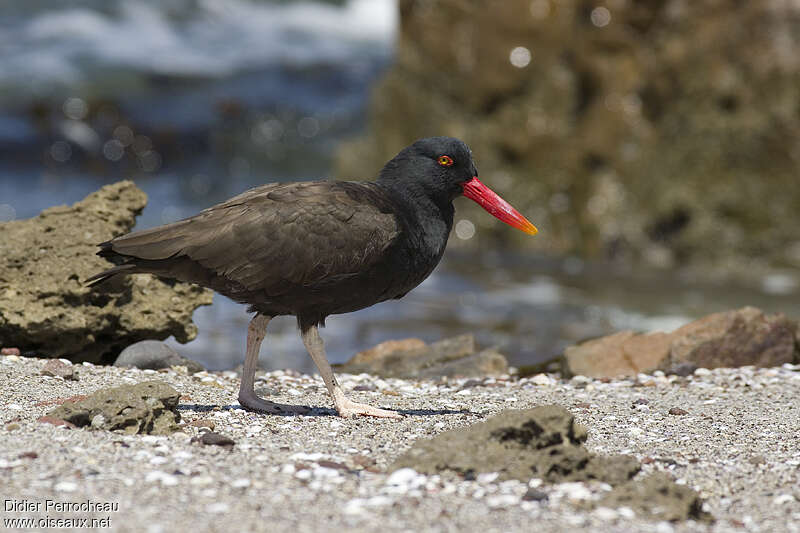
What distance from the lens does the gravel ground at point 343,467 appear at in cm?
341

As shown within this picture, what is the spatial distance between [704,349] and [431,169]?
306 cm

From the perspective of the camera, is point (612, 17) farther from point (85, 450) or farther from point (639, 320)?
point (85, 450)

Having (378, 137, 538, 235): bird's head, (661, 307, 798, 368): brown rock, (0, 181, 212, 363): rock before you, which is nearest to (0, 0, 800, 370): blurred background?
(661, 307, 798, 368): brown rock

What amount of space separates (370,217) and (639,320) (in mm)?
6935

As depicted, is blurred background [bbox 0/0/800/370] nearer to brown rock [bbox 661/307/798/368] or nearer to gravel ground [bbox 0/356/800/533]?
brown rock [bbox 661/307/798/368]

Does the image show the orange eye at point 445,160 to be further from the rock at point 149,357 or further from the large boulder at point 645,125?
the large boulder at point 645,125

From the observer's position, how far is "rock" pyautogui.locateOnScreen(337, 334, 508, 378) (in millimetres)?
7469

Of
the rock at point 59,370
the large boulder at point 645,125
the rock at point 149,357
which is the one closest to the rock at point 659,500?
the rock at point 59,370

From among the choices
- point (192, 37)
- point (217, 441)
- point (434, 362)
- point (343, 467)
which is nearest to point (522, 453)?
point (343, 467)

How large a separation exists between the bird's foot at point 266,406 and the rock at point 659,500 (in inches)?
85.6

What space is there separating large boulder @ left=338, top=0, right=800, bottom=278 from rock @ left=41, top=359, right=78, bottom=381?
9.67 metres

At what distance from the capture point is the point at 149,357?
651cm

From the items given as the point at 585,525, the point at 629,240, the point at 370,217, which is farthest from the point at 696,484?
the point at 629,240

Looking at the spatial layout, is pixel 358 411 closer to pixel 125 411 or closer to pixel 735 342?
pixel 125 411
